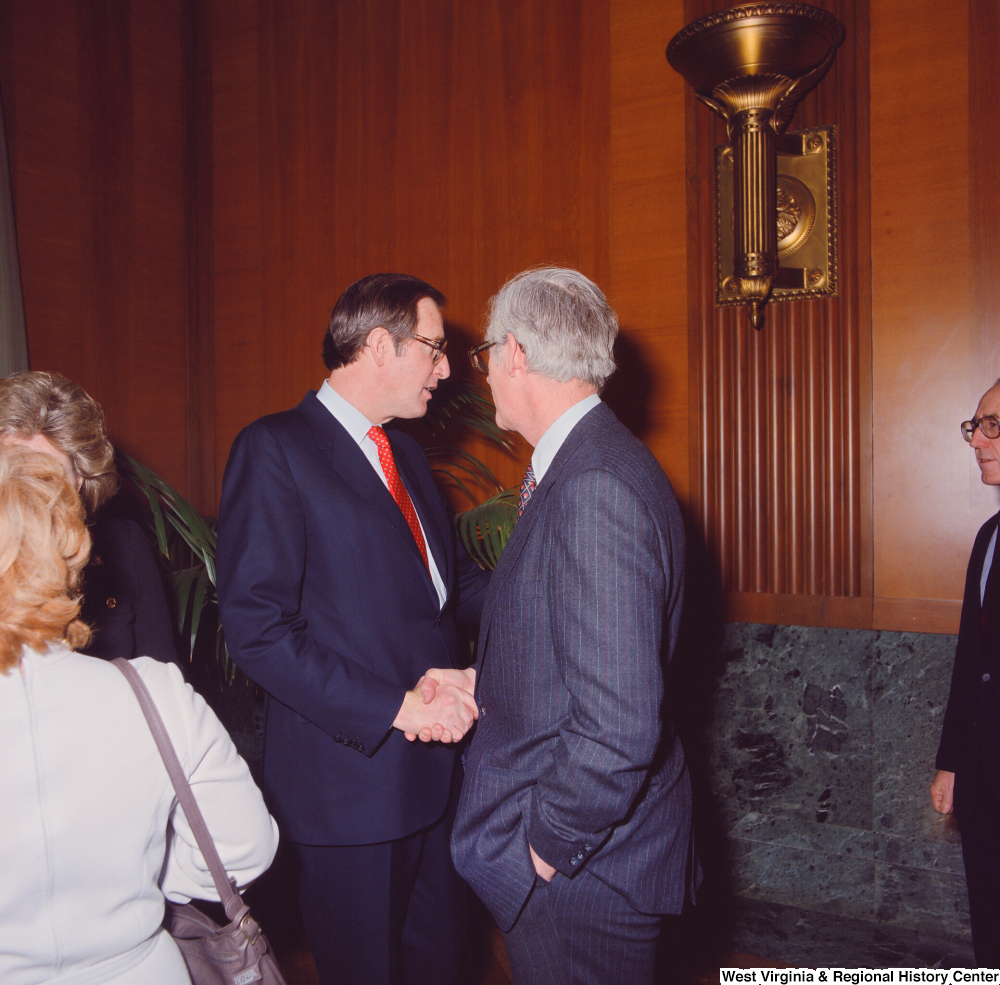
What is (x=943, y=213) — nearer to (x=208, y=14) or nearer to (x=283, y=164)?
(x=283, y=164)

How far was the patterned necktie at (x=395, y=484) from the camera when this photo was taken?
1989mm

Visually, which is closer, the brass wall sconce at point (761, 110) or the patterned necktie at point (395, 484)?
the patterned necktie at point (395, 484)

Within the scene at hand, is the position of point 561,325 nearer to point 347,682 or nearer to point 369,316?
point 369,316

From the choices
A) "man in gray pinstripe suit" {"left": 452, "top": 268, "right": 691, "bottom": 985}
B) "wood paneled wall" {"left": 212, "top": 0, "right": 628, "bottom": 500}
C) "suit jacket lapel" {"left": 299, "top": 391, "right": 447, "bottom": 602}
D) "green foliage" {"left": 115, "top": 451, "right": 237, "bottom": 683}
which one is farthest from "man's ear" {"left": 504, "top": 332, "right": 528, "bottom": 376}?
"wood paneled wall" {"left": 212, "top": 0, "right": 628, "bottom": 500}

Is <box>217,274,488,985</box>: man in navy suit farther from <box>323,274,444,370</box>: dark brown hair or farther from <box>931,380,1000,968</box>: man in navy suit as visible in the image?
<box>931,380,1000,968</box>: man in navy suit

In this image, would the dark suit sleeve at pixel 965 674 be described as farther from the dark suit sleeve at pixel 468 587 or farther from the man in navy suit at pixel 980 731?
the dark suit sleeve at pixel 468 587

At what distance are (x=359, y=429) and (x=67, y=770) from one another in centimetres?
110

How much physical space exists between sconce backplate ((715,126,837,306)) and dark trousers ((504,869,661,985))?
2188 millimetres

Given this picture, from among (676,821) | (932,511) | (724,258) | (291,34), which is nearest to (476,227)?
(724,258)

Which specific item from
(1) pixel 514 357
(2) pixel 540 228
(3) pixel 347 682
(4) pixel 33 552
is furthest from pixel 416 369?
(2) pixel 540 228

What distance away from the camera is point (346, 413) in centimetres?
196

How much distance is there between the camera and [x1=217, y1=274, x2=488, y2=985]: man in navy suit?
5.46 feet

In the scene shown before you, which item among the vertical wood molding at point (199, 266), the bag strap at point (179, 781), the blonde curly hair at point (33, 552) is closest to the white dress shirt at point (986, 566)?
the bag strap at point (179, 781)

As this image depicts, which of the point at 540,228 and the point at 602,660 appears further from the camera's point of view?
the point at 540,228
